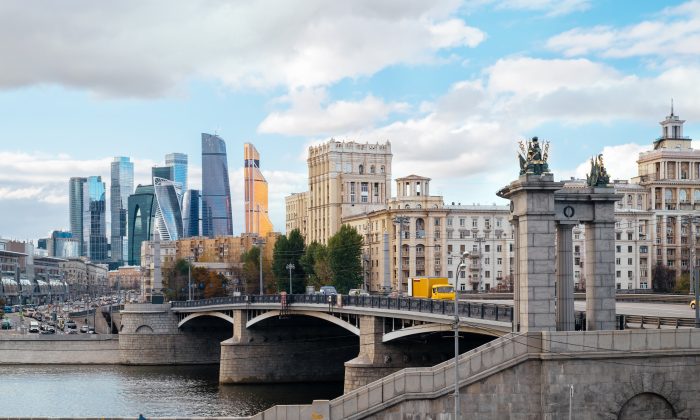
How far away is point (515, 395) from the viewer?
4712 centimetres

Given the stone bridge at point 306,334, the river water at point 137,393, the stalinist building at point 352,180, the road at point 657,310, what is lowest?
the river water at point 137,393

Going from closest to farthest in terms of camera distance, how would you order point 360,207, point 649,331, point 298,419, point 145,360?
point 649,331
point 298,419
point 145,360
point 360,207

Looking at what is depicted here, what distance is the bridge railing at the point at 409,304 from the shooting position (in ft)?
180

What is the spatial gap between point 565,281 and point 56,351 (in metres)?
87.6

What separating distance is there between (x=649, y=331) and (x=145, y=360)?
277 feet

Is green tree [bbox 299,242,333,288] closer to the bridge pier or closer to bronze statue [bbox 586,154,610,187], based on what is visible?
the bridge pier

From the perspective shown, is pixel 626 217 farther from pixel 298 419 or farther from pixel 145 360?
pixel 298 419

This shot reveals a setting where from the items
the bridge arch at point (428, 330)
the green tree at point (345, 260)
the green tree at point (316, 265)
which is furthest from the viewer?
the green tree at point (316, 265)

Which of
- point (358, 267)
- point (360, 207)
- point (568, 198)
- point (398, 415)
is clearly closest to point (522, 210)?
point (568, 198)

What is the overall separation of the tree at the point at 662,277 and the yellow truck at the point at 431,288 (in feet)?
233

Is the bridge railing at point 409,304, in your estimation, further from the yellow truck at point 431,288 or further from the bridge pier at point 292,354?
the yellow truck at point 431,288

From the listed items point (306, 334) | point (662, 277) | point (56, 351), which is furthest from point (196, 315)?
point (662, 277)

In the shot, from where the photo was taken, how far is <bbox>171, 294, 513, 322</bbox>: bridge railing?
180 ft

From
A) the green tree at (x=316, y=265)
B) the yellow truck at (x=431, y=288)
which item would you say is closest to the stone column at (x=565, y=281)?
the yellow truck at (x=431, y=288)
